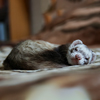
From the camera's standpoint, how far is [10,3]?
Result: 2.98 metres

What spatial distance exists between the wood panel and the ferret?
2367 millimetres

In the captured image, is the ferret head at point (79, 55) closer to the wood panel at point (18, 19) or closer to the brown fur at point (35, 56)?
the brown fur at point (35, 56)

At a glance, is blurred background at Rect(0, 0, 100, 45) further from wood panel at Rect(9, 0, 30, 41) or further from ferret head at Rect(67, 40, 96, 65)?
ferret head at Rect(67, 40, 96, 65)

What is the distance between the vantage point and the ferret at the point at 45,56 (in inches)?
24.0

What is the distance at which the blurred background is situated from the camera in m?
1.33

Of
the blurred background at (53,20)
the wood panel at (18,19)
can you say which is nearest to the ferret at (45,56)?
the blurred background at (53,20)

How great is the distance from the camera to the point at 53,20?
185cm

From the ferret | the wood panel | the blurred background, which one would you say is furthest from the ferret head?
the wood panel

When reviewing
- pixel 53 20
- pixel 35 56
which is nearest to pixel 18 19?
pixel 53 20

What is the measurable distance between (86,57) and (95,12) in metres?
0.84

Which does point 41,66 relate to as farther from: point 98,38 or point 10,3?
point 10,3

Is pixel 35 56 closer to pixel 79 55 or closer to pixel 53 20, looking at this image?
pixel 79 55

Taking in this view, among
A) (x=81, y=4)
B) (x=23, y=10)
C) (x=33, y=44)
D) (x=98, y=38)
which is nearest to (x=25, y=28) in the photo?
(x=23, y=10)

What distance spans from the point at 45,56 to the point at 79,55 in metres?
0.11
